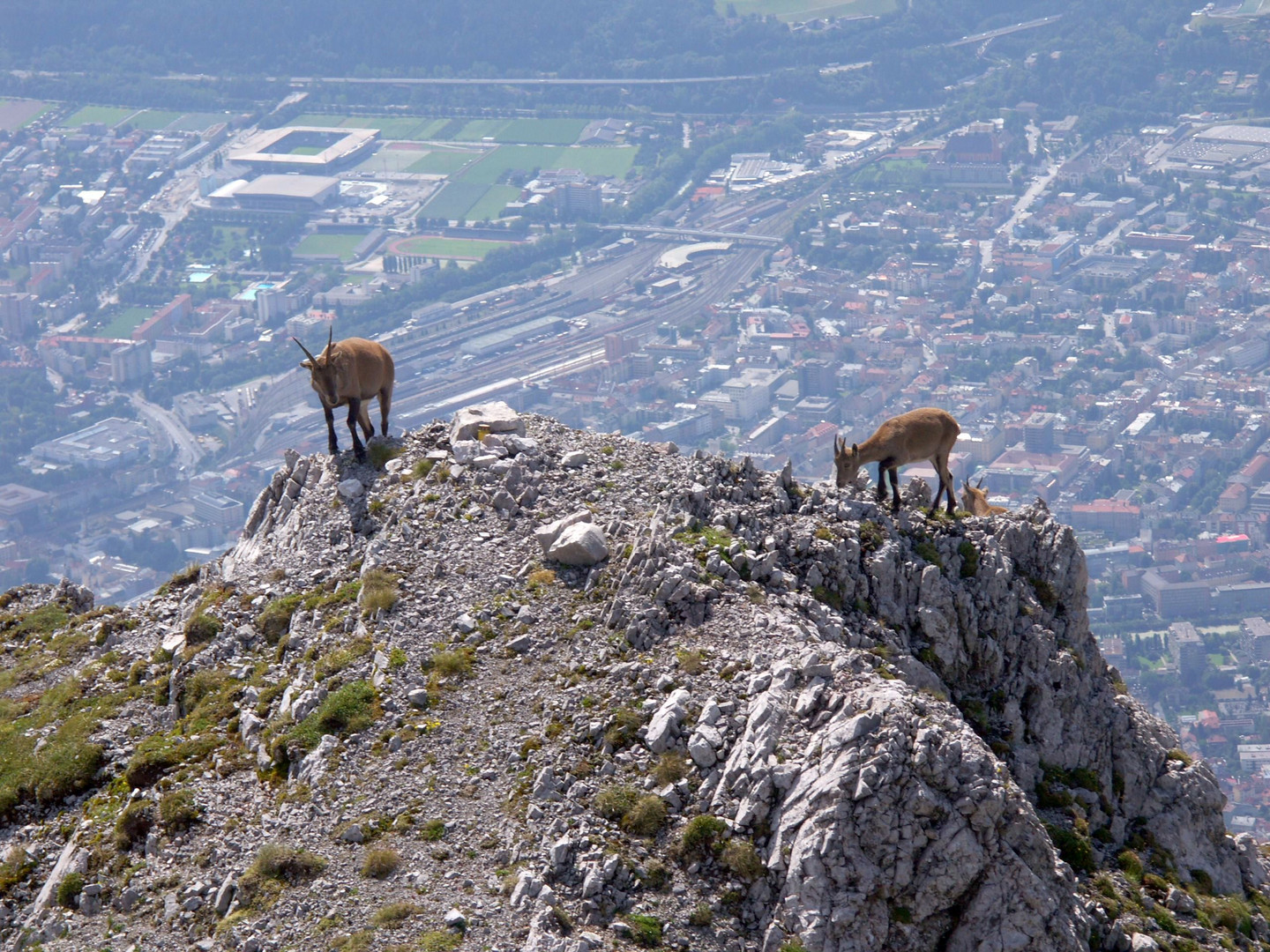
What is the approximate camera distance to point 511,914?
19859mm

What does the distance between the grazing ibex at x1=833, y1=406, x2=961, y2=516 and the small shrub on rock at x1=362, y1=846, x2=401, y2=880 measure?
1354 cm

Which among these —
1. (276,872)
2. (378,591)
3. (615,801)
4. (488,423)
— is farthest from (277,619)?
(615,801)

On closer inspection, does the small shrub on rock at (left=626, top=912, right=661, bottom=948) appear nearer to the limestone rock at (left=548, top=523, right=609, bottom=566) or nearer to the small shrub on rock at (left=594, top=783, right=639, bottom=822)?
the small shrub on rock at (left=594, top=783, right=639, bottom=822)

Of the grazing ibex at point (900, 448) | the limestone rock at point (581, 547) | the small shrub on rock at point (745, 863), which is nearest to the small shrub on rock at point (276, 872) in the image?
the small shrub on rock at point (745, 863)

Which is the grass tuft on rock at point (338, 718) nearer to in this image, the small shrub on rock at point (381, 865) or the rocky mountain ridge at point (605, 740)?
the rocky mountain ridge at point (605, 740)

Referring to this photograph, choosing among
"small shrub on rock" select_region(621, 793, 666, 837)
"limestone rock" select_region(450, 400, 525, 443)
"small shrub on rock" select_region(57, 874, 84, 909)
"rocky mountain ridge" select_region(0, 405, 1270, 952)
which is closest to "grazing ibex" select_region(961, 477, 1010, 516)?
"rocky mountain ridge" select_region(0, 405, 1270, 952)

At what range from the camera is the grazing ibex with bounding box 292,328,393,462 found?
3347 cm

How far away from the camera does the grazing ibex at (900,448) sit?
30266 mm

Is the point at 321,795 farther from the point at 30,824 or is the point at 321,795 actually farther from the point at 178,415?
the point at 178,415

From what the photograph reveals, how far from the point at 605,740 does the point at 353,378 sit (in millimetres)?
14817

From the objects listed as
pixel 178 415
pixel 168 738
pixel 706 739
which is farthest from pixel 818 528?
pixel 178 415

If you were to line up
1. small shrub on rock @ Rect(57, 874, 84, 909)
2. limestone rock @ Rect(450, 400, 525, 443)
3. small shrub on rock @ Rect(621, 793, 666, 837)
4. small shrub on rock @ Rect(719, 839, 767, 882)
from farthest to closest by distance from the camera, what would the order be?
limestone rock @ Rect(450, 400, 525, 443) → small shrub on rock @ Rect(57, 874, 84, 909) → small shrub on rock @ Rect(621, 793, 666, 837) → small shrub on rock @ Rect(719, 839, 767, 882)

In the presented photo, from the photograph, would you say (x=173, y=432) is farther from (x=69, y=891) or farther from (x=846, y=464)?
(x=69, y=891)

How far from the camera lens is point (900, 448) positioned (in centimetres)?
3023
